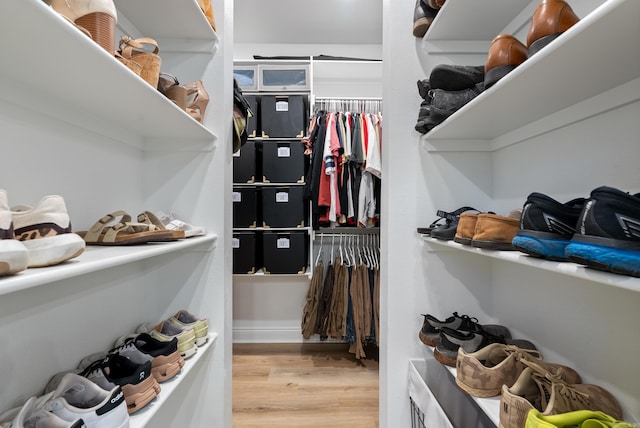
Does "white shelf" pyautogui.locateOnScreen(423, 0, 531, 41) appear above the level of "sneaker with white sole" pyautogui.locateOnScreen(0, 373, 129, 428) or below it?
above

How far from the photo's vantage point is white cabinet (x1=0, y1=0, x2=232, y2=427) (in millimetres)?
632

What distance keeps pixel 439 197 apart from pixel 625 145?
2.05 feet

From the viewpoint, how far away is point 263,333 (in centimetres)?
271

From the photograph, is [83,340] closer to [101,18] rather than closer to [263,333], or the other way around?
[101,18]

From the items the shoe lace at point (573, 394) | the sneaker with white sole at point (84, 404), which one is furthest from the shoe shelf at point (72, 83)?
the shoe lace at point (573, 394)

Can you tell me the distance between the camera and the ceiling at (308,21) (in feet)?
7.37

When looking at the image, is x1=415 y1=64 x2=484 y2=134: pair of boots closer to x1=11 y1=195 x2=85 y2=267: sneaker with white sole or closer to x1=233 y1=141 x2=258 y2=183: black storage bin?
x1=11 y1=195 x2=85 y2=267: sneaker with white sole

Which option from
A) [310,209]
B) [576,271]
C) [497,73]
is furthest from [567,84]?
[310,209]

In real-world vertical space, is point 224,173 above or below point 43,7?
below

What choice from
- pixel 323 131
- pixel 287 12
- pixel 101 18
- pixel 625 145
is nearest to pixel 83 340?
pixel 101 18

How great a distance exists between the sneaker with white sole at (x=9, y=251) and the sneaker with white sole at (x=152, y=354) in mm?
574

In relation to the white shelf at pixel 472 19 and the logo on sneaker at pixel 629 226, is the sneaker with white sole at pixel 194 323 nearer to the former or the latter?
the logo on sneaker at pixel 629 226

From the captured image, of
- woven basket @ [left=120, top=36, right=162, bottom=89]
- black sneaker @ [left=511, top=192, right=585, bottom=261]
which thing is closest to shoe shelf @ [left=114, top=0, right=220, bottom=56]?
woven basket @ [left=120, top=36, right=162, bottom=89]

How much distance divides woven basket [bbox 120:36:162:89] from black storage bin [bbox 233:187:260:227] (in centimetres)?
154
